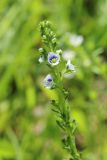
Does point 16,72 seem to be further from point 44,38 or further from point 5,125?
point 44,38

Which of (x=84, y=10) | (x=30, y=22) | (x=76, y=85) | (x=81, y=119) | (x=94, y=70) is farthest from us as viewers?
(x=84, y=10)

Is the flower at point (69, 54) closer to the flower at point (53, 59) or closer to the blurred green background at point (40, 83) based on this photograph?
the blurred green background at point (40, 83)

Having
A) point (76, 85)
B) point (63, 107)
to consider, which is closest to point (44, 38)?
point (63, 107)

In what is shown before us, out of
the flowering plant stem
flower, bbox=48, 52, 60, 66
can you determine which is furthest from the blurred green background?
flower, bbox=48, 52, 60, 66

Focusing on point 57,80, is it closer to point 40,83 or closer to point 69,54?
point 69,54

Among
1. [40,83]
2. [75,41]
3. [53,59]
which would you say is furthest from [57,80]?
[40,83]

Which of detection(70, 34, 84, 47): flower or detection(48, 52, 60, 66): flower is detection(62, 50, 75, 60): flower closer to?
detection(70, 34, 84, 47): flower

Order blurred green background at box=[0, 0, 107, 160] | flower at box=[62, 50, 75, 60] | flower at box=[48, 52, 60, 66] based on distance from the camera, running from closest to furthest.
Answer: flower at box=[48, 52, 60, 66] → blurred green background at box=[0, 0, 107, 160] → flower at box=[62, 50, 75, 60]

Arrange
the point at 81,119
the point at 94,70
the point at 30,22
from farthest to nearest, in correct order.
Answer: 1. the point at 30,22
2. the point at 81,119
3. the point at 94,70
